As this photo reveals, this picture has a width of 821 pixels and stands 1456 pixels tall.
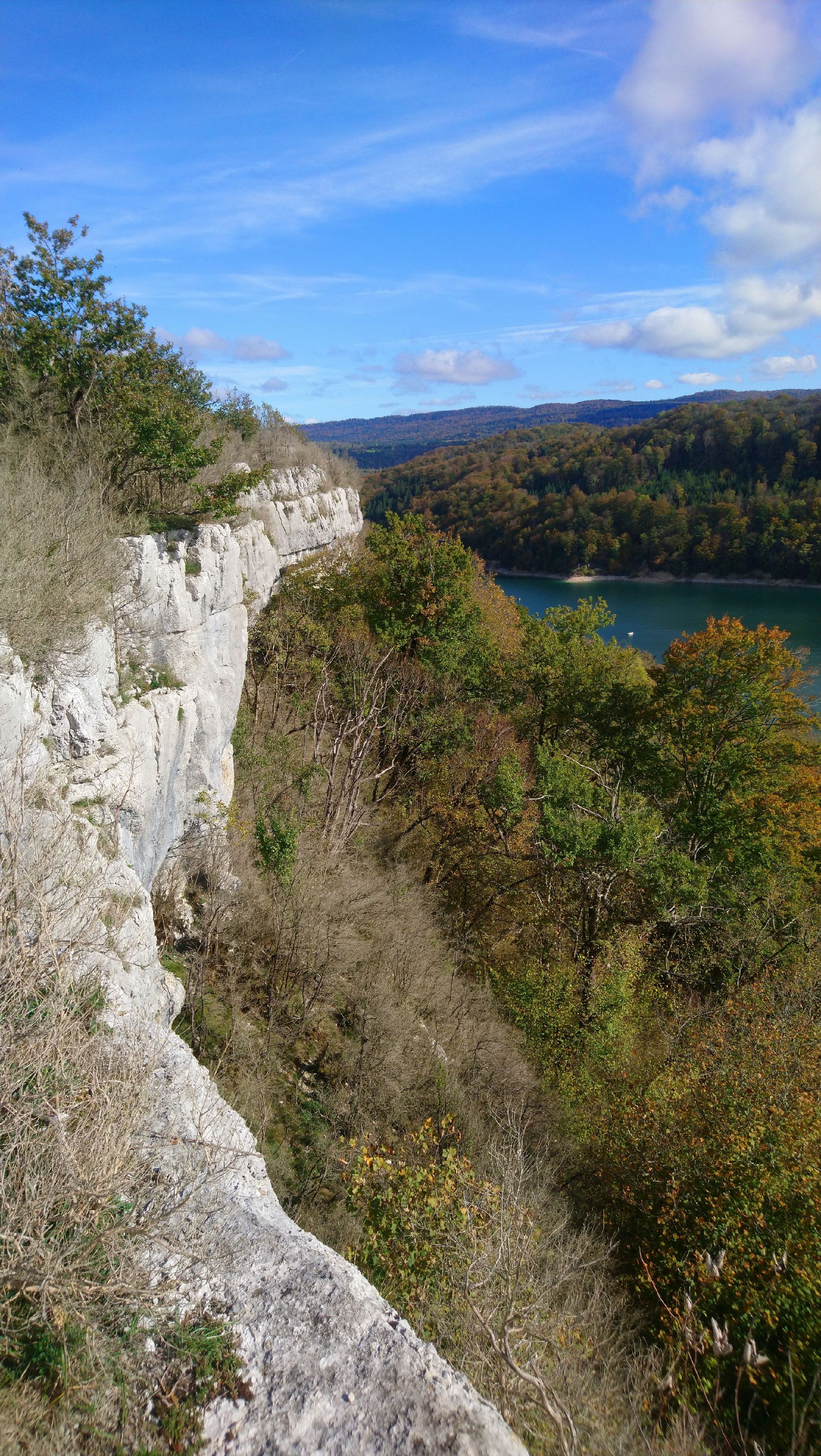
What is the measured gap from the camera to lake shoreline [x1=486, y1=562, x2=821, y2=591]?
5981 cm

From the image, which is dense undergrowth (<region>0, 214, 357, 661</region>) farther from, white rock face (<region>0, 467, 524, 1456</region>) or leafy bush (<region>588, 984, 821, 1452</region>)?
leafy bush (<region>588, 984, 821, 1452</region>)

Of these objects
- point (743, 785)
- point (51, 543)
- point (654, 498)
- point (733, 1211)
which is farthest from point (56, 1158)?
point (654, 498)

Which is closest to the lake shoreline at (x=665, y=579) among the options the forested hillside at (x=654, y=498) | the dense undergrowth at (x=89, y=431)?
the forested hillside at (x=654, y=498)

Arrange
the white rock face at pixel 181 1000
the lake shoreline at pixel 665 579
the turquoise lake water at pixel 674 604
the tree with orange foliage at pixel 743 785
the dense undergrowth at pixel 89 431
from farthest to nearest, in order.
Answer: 1. the lake shoreline at pixel 665 579
2. the turquoise lake water at pixel 674 604
3. the tree with orange foliage at pixel 743 785
4. the dense undergrowth at pixel 89 431
5. the white rock face at pixel 181 1000

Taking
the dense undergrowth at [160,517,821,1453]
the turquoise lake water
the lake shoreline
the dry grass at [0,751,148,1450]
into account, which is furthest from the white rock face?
the lake shoreline

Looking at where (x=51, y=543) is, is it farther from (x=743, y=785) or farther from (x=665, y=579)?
(x=665, y=579)

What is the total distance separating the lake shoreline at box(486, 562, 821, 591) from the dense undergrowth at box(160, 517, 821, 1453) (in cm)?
3975

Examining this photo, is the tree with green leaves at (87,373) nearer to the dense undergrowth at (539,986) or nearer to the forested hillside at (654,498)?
the dense undergrowth at (539,986)

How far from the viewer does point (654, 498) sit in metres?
73.1

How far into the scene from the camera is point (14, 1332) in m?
3.51

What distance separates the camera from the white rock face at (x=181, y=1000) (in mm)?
3820

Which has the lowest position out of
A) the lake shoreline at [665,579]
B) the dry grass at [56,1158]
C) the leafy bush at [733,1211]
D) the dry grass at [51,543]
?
the leafy bush at [733,1211]

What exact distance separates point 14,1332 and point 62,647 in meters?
6.13

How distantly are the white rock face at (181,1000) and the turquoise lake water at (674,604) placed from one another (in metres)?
33.2
